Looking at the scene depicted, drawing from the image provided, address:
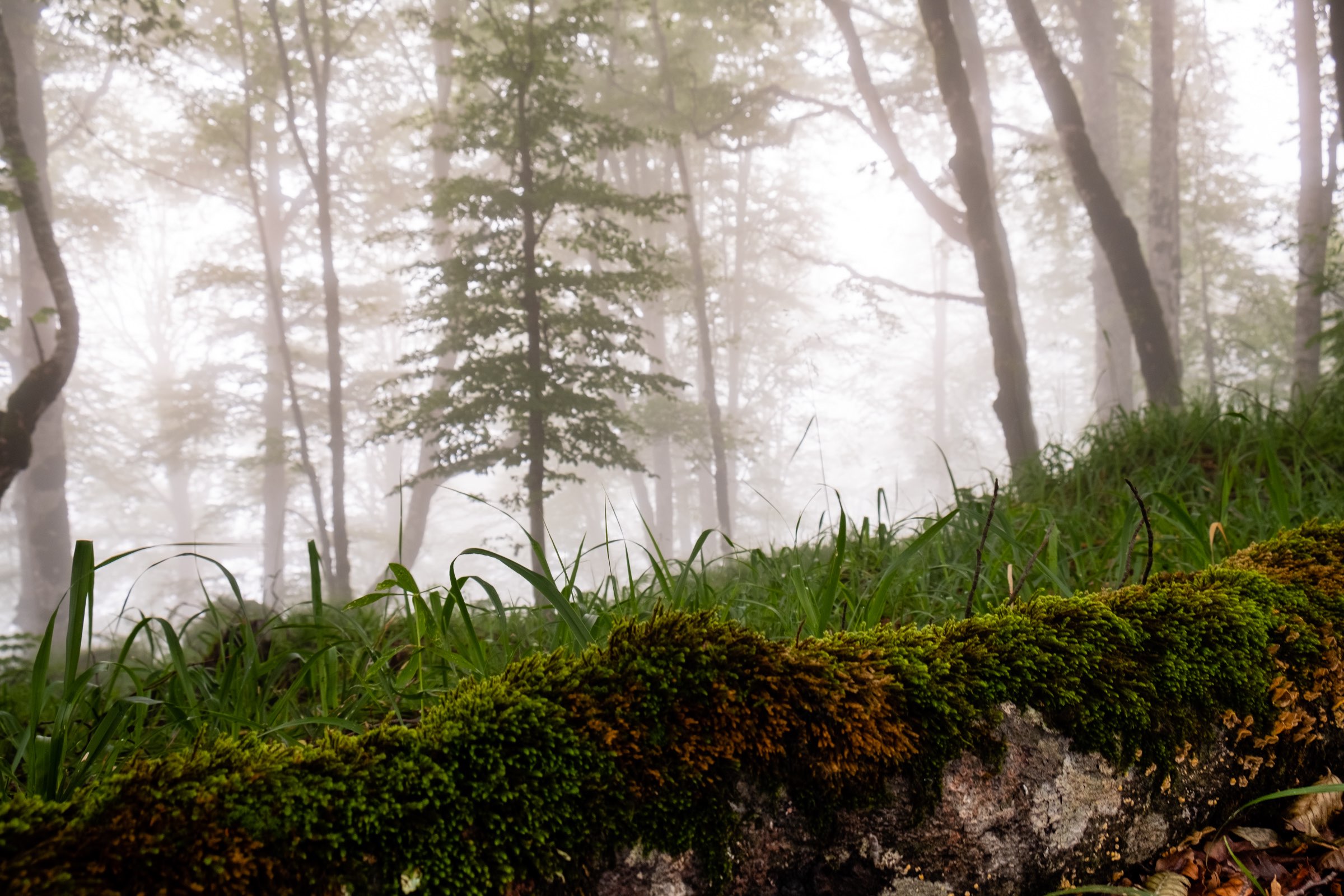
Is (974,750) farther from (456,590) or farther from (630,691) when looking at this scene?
(456,590)

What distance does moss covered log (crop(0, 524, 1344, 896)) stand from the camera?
0.64m

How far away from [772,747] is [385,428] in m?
8.86

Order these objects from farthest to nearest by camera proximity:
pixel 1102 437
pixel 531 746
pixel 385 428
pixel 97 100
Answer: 1. pixel 97 100
2. pixel 385 428
3. pixel 1102 437
4. pixel 531 746

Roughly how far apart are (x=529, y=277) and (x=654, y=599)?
699 cm

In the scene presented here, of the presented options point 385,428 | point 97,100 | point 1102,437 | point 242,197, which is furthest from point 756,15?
point 97,100

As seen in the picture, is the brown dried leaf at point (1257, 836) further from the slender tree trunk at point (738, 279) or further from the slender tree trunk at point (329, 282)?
the slender tree trunk at point (738, 279)

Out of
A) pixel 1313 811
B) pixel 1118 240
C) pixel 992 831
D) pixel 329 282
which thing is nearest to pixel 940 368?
pixel 1118 240

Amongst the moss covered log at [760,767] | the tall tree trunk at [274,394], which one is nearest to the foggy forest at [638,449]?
the moss covered log at [760,767]

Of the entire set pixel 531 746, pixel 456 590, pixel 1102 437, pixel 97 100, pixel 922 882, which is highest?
pixel 97 100

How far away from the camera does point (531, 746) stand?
2.50 feet

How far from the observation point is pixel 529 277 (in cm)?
859

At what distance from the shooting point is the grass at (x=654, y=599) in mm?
1250

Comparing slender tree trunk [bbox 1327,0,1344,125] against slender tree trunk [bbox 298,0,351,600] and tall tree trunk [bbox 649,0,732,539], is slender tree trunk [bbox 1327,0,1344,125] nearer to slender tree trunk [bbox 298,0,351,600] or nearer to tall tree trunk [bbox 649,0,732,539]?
tall tree trunk [bbox 649,0,732,539]

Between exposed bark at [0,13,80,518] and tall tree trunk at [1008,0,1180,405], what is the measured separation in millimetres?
9664
